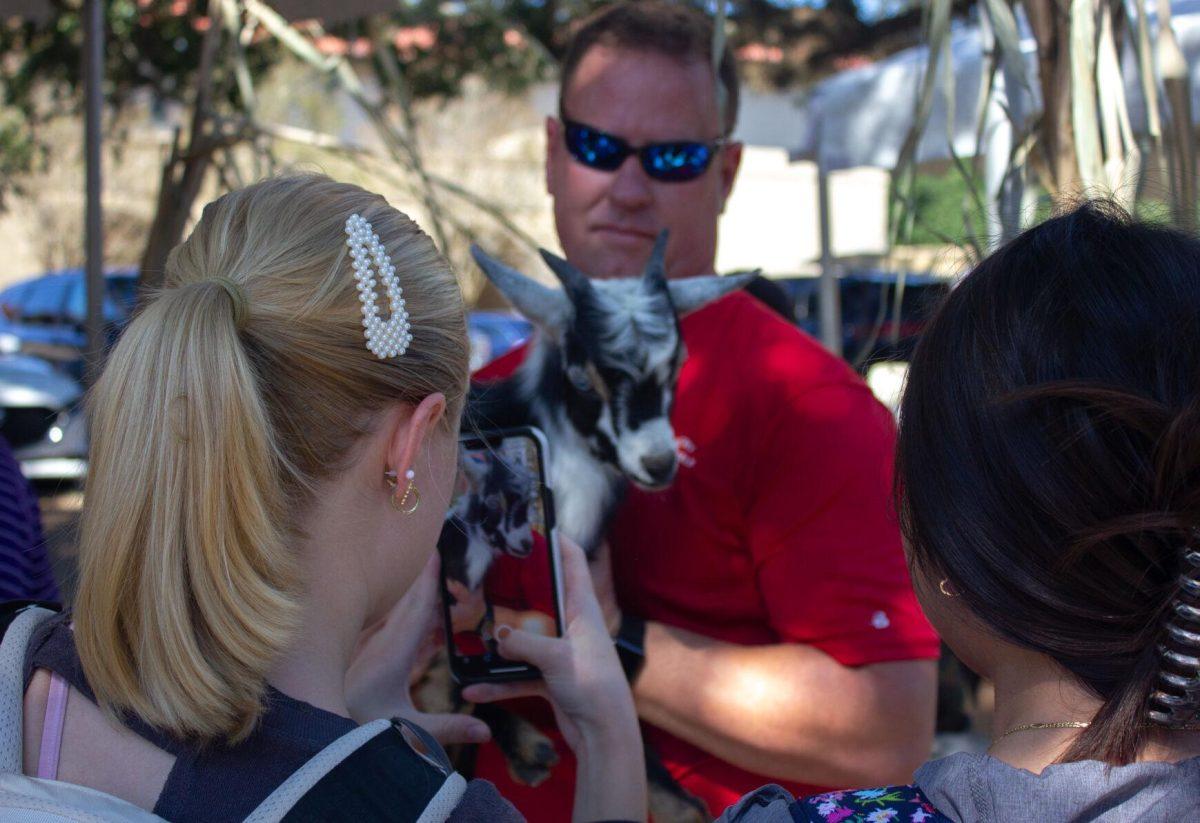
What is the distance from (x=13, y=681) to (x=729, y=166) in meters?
1.67

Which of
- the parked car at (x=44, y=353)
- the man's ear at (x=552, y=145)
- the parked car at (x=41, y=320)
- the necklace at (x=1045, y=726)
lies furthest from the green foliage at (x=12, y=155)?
the necklace at (x=1045, y=726)

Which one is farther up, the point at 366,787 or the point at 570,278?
the point at 570,278

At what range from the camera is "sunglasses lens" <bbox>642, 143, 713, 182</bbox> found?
2141 millimetres

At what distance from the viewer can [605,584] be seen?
1.84 meters

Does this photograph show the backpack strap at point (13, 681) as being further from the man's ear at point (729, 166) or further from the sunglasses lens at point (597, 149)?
the man's ear at point (729, 166)

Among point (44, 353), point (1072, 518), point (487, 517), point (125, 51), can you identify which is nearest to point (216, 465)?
point (487, 517)

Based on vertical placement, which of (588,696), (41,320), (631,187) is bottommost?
(41,320)

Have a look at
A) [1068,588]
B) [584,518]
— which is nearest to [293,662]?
[584,518]

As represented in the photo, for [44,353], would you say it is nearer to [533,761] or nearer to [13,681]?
[533,761]

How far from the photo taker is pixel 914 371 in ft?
4.01

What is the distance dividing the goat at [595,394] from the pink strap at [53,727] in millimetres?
711

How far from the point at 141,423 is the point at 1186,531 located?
1.00 metres

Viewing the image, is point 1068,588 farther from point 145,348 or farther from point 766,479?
point 145,348

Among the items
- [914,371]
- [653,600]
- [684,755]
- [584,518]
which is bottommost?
[684,755]
